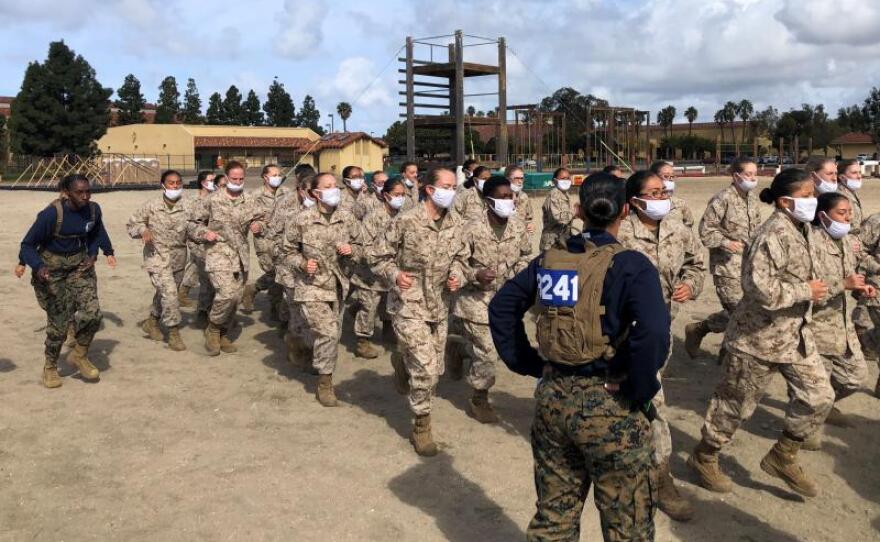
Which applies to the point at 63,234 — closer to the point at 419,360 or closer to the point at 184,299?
the point at 419,360

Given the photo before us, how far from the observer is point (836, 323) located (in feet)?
18.1

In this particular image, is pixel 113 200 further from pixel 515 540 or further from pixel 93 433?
pixel 515 540

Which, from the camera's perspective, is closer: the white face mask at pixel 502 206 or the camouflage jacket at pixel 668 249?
the camouflage jacket at pixel 668 249

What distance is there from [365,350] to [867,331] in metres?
4.92

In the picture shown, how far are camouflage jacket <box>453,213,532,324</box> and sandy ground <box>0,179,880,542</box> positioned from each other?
965 mm

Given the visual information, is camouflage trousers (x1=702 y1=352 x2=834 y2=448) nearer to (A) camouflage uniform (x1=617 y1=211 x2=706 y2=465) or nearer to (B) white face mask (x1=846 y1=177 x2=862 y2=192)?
(A) camouflage uniform (x1=617 y1=211 x2=706 y2=465)

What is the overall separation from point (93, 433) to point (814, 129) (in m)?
80.7

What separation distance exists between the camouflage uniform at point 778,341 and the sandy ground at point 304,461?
611mm

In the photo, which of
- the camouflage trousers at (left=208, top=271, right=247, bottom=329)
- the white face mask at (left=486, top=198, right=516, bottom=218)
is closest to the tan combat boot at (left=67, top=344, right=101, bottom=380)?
the camouflage trousers at (left=208, top=271, right=247, bottom=329)

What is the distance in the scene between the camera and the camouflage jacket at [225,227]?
8.76 m

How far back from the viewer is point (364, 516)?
480cm

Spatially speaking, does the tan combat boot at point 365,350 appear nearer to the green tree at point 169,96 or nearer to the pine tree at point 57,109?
the pine tree at point 57,109

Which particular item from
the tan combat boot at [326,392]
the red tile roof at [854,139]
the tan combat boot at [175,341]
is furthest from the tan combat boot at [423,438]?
the red tile roof at [854,139]

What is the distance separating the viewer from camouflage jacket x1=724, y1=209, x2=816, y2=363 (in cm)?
468
